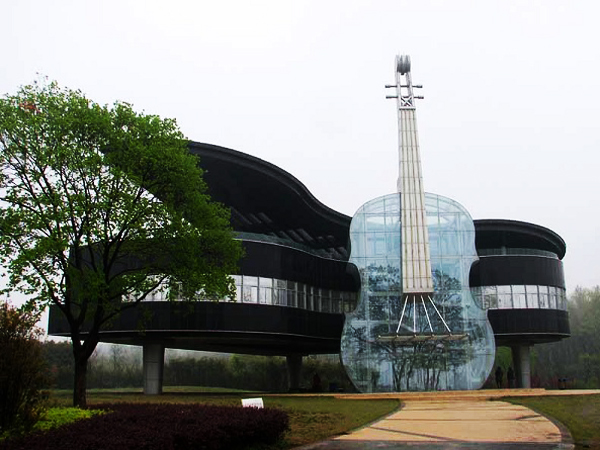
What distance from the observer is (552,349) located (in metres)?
79.6

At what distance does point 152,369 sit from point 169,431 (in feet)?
93.8

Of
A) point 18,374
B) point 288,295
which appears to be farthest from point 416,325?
point 18,374

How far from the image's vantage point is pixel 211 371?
67.2m

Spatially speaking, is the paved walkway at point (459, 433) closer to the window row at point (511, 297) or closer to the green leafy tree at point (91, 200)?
the green leafy tree at point (91, 200)

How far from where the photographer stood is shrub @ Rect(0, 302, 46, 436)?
36.0 ft

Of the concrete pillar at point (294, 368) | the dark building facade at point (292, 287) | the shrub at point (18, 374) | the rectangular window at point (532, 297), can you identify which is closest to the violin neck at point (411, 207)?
the dark building facade at point (292, 287)

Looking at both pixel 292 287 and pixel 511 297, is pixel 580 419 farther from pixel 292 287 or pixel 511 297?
pixel 511 297

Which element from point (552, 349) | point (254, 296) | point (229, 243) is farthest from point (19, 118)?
point (552, 349)

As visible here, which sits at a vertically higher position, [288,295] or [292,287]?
[292,287]

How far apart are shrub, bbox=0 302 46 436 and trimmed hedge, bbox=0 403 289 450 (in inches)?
37.2

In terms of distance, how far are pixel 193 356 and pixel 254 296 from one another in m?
39.3

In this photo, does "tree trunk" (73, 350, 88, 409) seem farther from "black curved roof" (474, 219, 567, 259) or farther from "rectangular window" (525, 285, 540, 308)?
"rectangular window" (525, 285, 540, 308)

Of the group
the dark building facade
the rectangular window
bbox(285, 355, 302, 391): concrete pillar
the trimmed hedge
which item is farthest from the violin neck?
the trimmed hedge

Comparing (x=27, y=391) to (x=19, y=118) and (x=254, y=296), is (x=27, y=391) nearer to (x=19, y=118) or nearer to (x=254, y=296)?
(x=19, y=118)
